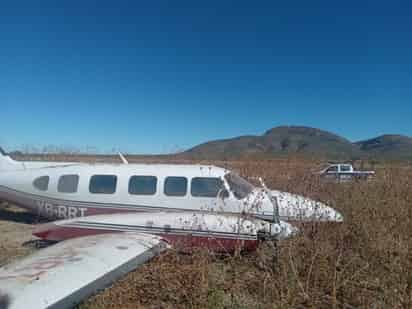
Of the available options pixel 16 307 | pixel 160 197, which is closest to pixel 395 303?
pixel 16 307

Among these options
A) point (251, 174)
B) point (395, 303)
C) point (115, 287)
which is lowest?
point (115, 287)

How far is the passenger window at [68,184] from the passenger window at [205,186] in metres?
2.83

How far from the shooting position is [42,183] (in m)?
6.11

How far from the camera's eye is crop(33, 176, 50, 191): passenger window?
6.05 m

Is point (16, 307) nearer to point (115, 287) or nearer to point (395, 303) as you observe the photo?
point (115, 287)

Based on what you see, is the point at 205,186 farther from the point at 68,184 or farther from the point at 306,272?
the point at 68,184

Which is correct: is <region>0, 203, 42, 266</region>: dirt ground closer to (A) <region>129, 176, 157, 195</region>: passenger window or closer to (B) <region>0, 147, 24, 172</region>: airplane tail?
(B) <region>0, 147, 24, 172</region>: airplane tail

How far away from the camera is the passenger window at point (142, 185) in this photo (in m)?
5.51

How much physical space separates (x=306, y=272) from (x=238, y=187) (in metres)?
2.24

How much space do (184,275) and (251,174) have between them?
4.64m

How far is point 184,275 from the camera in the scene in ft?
11.3

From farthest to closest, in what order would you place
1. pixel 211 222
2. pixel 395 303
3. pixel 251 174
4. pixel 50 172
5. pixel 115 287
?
1. pixel 251 174
2. pixel 50 172
3. pixel 211 222
4. pixel 115 287
5. pixel 395 303

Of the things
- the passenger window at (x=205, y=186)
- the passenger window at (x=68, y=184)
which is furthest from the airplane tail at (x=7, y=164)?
the passenger window at (x=205, y=186)

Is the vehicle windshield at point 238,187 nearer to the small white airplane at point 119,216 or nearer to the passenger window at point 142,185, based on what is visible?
the small white airplane at point 119,216
